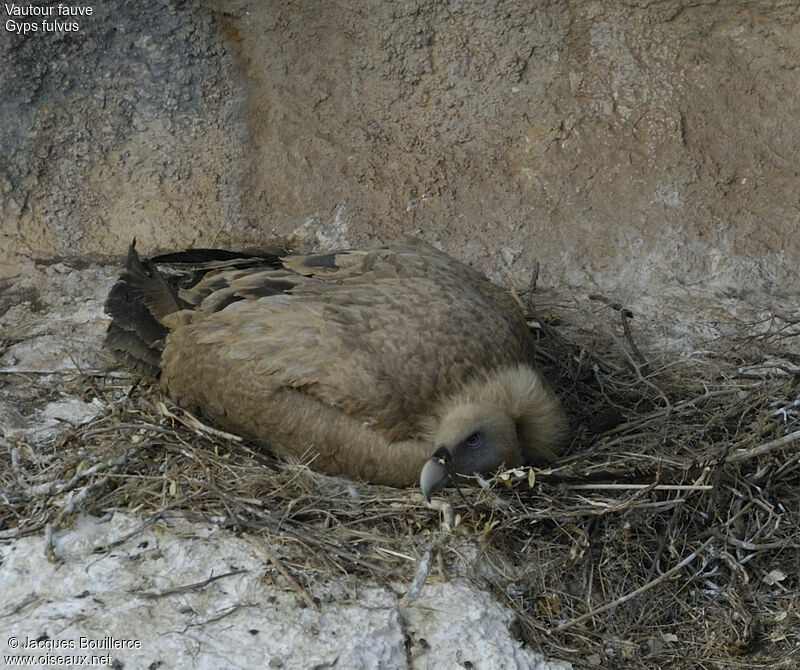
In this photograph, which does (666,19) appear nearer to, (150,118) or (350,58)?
(350,58)

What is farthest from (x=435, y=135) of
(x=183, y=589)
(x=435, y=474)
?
(x=183, y=589)

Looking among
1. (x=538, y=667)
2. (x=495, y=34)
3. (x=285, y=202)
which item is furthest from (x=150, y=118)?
(x=538, y=667)

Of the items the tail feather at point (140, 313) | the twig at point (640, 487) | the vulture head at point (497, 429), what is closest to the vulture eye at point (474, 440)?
the vulture head at point (497, 429)

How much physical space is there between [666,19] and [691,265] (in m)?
1.38

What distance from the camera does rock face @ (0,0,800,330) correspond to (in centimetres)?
590

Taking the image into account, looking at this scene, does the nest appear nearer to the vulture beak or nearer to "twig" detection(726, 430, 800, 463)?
"twig" detection(726, 430, 800, 463)

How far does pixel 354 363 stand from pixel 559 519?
106cm

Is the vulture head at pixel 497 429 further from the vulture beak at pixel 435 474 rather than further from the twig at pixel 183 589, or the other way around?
the twig at pixel 183 589

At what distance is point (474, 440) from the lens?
4457 mm

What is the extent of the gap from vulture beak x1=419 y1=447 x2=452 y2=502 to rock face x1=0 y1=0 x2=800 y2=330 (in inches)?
81.4

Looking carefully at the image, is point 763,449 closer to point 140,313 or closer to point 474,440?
point 474,440

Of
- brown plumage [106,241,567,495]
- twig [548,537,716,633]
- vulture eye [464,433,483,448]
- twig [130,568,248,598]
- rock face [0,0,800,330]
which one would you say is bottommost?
twig [548,537,716,633]

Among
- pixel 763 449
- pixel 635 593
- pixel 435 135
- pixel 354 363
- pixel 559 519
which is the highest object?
pixel 435 135

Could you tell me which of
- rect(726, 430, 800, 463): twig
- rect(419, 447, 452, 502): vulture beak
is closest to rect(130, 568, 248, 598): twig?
rect(419, 447, 452, 502): vulture beak
